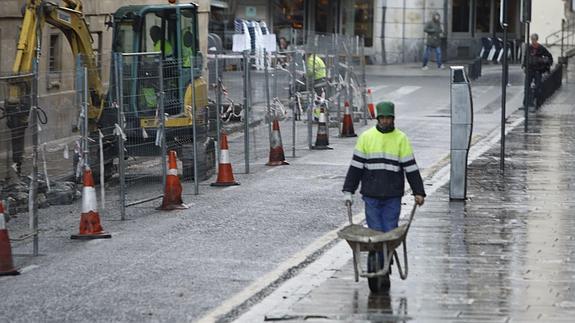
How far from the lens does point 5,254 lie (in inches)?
502

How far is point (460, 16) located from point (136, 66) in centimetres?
3722

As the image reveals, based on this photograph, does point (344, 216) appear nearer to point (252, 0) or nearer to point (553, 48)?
point (553, 48)

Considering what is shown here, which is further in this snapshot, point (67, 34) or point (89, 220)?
point (67, 34)

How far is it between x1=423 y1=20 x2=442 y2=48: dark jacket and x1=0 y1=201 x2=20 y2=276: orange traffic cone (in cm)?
3803

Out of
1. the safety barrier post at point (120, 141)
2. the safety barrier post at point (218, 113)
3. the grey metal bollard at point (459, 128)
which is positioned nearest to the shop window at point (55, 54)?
the safety barrier post at point (218, 113)

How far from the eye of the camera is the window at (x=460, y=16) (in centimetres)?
5553

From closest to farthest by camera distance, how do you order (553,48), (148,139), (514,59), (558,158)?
(148,139) < (558,158) < (553,48) < (514,59)

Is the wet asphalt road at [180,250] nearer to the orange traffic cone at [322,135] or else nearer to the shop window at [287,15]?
the orange traffic cone at [322,135]

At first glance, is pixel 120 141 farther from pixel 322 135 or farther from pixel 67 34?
pixel 322 135

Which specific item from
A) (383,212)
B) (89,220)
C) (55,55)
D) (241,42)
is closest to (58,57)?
(55,55)

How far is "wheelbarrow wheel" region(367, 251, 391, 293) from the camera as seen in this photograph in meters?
11.7

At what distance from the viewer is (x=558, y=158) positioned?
75.5ft

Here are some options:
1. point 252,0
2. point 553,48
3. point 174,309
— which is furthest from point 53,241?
point 252,0

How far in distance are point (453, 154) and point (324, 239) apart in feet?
11.5
